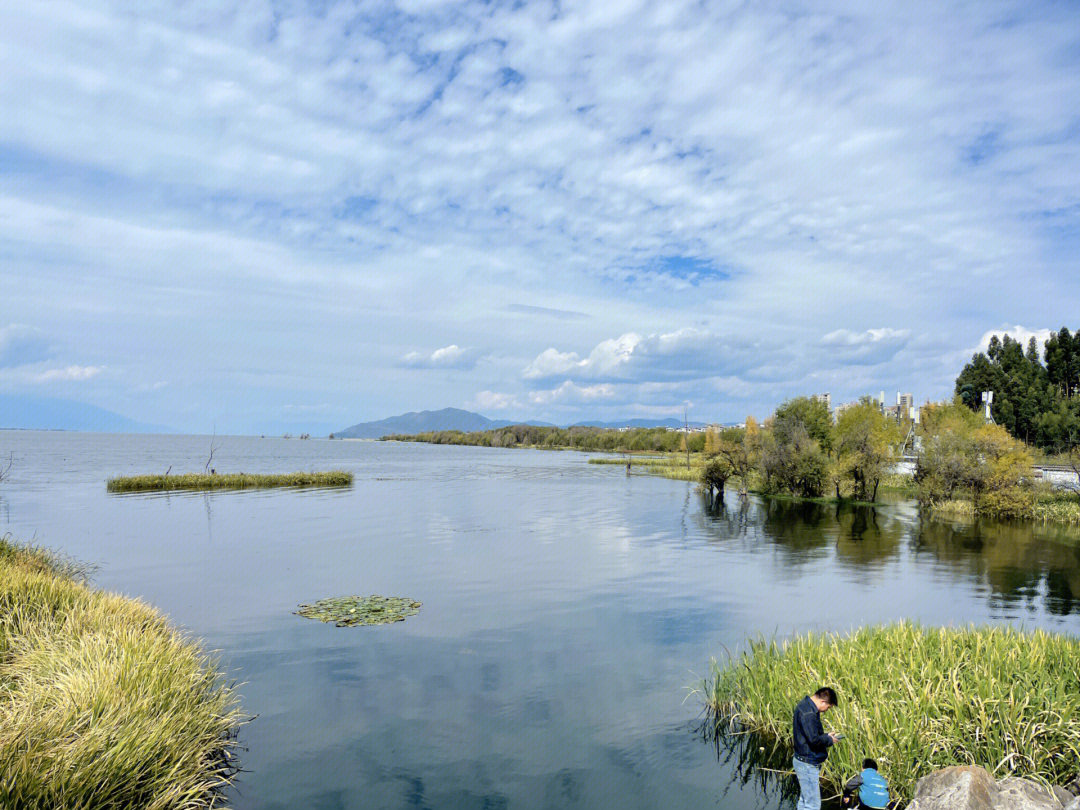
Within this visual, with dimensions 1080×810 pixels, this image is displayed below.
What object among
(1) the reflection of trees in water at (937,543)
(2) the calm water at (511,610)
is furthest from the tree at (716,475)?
(2) the calm water at (511,610)

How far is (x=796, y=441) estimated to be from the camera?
8025 centimetres

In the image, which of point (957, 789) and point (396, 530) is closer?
point (957, 789)

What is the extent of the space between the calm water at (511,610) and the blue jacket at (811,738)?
2950mm

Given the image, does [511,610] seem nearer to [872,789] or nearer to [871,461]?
[872,789]

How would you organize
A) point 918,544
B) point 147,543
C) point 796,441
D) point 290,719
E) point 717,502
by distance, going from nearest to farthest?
point 290,719 → point 147,543 → point 918,544 → point 717,502 → point 796,441

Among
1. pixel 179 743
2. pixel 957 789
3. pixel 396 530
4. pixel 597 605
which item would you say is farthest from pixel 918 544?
pixel 179 743

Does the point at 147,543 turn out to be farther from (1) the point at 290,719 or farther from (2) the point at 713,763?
(2) the point at 713,763

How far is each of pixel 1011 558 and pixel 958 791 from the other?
36105 mm

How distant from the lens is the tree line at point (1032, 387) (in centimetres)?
10281

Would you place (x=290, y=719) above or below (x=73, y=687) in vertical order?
below

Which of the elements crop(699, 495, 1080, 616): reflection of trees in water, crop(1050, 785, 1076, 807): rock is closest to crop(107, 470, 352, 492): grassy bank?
crop(699, 495, 1080, 616): reflection of trees in water

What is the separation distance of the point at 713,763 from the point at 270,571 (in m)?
25.7

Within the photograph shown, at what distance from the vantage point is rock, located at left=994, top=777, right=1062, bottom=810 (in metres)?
9.81

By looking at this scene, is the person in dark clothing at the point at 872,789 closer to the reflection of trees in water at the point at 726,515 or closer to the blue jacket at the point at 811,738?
the blue jacket at the point at 811,738
